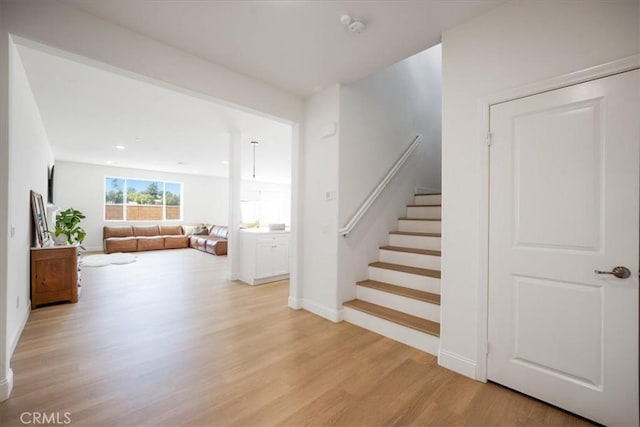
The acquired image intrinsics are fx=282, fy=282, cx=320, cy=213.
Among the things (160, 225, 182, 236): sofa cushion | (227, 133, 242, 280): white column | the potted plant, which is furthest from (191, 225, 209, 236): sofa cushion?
the potted plant

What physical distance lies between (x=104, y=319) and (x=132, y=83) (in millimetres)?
2658

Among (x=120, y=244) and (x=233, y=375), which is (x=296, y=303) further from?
(x=120, y=244)

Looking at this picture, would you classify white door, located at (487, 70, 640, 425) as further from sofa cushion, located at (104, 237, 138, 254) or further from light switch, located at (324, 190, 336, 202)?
sofa cushion, located at (104, 237, 138, 254)

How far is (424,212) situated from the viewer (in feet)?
12.5

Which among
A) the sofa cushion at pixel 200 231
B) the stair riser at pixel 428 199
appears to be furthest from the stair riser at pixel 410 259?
the sofa cushion at pixel 200 231

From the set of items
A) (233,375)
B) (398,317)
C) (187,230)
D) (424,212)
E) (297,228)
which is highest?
(424,212)

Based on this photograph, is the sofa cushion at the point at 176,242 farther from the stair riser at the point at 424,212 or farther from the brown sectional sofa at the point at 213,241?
the stair riser at the point at 424,212

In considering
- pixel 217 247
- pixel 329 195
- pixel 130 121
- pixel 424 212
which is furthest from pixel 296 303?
pixel 217 247

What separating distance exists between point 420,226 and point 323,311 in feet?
5.29

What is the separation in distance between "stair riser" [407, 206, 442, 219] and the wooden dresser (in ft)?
14.8

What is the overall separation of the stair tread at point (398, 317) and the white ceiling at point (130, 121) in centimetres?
296

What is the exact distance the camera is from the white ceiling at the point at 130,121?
10.2 feet

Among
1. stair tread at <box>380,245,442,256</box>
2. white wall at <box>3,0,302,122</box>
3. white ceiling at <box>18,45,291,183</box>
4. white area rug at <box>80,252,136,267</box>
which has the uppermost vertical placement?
white ceiling at <box>18,45,291,183</box>

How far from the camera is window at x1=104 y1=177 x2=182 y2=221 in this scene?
9.07 m
